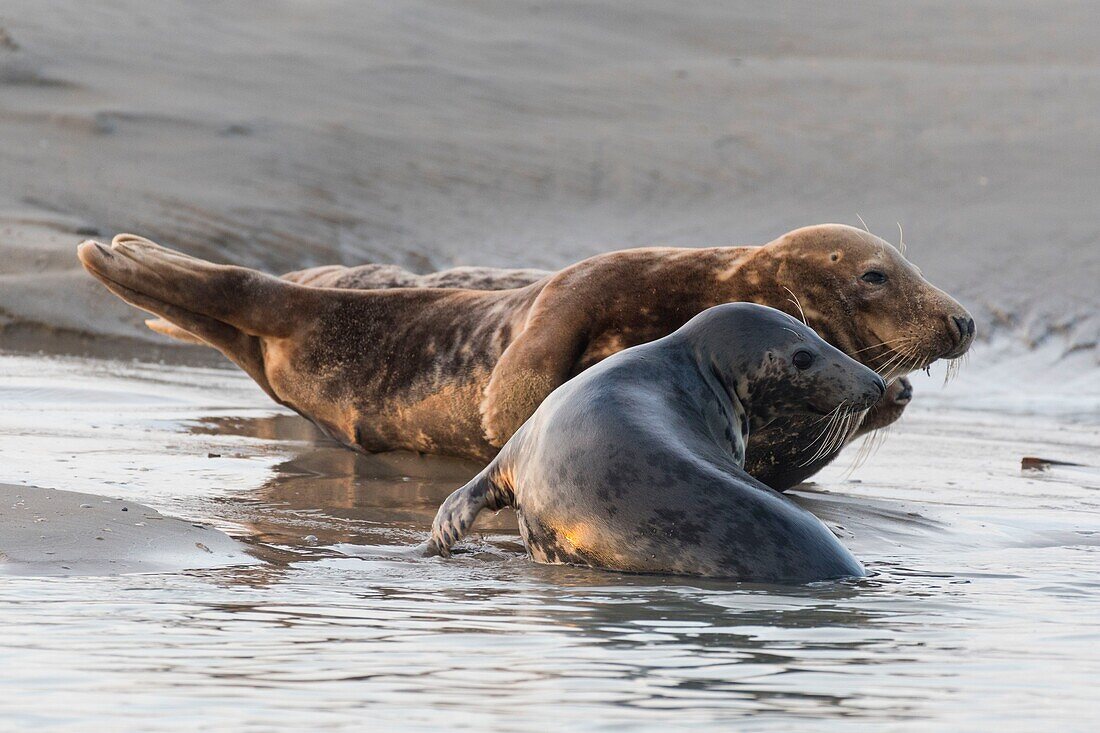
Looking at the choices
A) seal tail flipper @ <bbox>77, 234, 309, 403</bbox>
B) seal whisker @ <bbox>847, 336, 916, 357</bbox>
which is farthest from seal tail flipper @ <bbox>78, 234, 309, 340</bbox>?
seal whisker @ <bbox>847, 336, 916, 357</bbox>

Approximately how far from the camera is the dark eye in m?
4.96

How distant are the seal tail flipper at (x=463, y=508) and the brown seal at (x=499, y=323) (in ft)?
3.80

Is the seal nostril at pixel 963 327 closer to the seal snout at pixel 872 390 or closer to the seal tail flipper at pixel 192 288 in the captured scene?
the seal snout at pixel 872 390

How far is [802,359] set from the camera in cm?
496

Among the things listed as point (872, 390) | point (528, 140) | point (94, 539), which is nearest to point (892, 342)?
point (872, 390)

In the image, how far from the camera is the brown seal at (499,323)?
19.6 ft

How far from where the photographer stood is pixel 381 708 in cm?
263

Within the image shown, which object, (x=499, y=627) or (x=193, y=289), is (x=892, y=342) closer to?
(x=193, y=289)

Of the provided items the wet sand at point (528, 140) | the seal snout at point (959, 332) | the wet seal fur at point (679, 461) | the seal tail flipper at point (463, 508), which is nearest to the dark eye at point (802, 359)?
the wet seal fur at point (679, 461)

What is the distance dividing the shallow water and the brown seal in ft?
1.51

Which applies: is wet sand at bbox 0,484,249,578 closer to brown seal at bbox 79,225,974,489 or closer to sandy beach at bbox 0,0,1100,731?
sandy beach at bbox 0,0,1100,731

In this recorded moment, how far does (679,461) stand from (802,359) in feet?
2.90

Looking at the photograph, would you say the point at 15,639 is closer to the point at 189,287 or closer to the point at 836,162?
the point at 189,287

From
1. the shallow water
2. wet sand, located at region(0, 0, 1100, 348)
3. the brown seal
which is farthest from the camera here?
wet sand, located at region(0, 0, 1100, 348)
